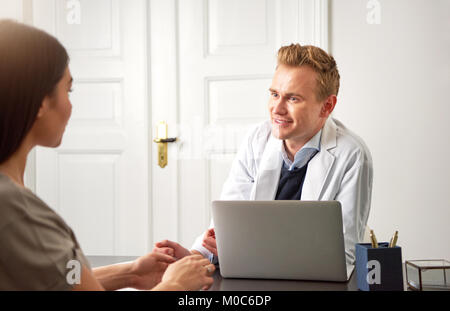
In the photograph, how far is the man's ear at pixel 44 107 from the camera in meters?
0.68

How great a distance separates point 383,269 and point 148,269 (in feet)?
1.53

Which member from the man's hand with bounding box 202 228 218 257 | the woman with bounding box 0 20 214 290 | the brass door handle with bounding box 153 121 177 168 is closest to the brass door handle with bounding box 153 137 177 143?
the brass door handle with bounding box 153 121 177 168

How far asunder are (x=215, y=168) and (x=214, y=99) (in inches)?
13.5

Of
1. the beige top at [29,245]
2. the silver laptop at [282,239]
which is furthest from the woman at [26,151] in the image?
the silver laptop at [282,239]

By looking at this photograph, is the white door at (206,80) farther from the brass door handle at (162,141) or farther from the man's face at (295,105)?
the man's face at (295,105)

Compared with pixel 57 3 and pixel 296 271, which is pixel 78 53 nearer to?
pixel 57 3

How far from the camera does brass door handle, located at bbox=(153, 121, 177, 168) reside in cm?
226

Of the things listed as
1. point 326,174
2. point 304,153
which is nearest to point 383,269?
point 326,174

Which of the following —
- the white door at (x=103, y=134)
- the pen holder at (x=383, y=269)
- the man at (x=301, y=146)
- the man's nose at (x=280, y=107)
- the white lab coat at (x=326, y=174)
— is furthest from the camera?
the white door at (x=103, y=134)

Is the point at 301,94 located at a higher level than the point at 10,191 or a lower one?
higher

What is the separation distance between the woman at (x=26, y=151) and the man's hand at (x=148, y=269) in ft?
0.84

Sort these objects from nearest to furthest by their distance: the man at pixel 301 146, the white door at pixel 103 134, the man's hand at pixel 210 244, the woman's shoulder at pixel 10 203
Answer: the woman's shoulder at pixel 10 203 < the man's hand at pixel 210 244 < the man at pixel 301 146 < the white door at pixel 103 134
